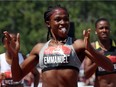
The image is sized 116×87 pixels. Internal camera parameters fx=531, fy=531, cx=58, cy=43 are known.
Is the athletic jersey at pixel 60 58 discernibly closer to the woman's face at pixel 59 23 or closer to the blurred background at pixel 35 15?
the woman's face at pixel 59 23

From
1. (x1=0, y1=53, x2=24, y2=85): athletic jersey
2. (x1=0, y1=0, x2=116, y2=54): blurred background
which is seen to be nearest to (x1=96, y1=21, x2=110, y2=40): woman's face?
(x1=0, y1=53, x2=24, y2=85): athletic jersey

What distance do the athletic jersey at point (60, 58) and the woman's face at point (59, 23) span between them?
0.44ft

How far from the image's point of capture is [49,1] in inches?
1441

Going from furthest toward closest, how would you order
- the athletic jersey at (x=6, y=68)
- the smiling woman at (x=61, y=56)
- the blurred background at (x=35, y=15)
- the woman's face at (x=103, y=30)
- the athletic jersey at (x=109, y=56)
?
the blurred background at (x=35, y=15)
the athletic jersey at (x=6, y=68)
the woman's face at (x=103, y=30)
the athletic jersey at (x=109, y=56)
the smiling woman at (x=61, y=56)

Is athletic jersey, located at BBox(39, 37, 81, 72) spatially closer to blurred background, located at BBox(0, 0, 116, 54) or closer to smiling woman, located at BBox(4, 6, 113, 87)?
smiling woman, located at BBox(4, 6, 113, 87)

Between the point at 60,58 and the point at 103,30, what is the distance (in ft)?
9.25

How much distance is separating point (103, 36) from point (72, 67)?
274 cm

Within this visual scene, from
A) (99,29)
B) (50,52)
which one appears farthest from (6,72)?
(50,52)

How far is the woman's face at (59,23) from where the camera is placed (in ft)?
17.3

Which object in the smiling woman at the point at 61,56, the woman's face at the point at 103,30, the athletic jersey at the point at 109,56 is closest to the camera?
the smiling woman at the point at 61,56

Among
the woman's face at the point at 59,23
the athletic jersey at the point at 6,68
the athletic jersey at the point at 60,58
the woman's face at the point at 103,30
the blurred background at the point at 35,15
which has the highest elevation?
the woman's face at the point at 59,23

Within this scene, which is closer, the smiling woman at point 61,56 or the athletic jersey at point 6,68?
the smiling woman at point 61,56

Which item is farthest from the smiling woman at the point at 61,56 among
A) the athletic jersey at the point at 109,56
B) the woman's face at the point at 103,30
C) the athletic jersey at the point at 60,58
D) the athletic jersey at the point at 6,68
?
the athletic jersey at the point at 6,68

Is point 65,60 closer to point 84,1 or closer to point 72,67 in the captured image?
point 72,67
